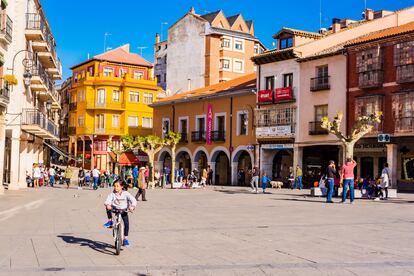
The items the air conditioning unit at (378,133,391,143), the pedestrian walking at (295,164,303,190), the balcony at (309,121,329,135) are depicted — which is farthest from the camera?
the pedestrian walking at (295,164,303,190)

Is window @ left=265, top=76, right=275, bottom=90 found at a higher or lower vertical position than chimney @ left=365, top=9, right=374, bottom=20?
lower

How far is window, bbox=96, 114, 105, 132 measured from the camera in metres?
70.8

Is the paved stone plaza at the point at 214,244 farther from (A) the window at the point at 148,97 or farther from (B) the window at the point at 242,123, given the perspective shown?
(A) the window at the point at 148,97

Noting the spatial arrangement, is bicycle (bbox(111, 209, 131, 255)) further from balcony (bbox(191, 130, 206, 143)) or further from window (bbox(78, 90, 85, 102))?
window (bbox(78, 90, 85, 102))

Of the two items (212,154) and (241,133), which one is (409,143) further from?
(212,154)

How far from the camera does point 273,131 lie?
4503 cm

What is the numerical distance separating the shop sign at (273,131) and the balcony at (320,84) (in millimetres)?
3641

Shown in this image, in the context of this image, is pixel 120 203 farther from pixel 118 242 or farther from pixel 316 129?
pixel 316 129

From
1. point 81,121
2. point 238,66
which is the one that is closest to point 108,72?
point 81,121

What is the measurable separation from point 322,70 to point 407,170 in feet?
31.0

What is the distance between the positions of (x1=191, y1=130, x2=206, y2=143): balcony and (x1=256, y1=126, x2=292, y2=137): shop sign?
24.7 feet

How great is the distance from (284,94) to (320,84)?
10.9 feet

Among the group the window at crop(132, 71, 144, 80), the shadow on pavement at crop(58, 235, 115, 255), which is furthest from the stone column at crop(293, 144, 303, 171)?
the window at crop(132, 71, 144, 80)

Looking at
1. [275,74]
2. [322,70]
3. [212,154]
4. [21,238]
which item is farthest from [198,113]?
[21,238]
